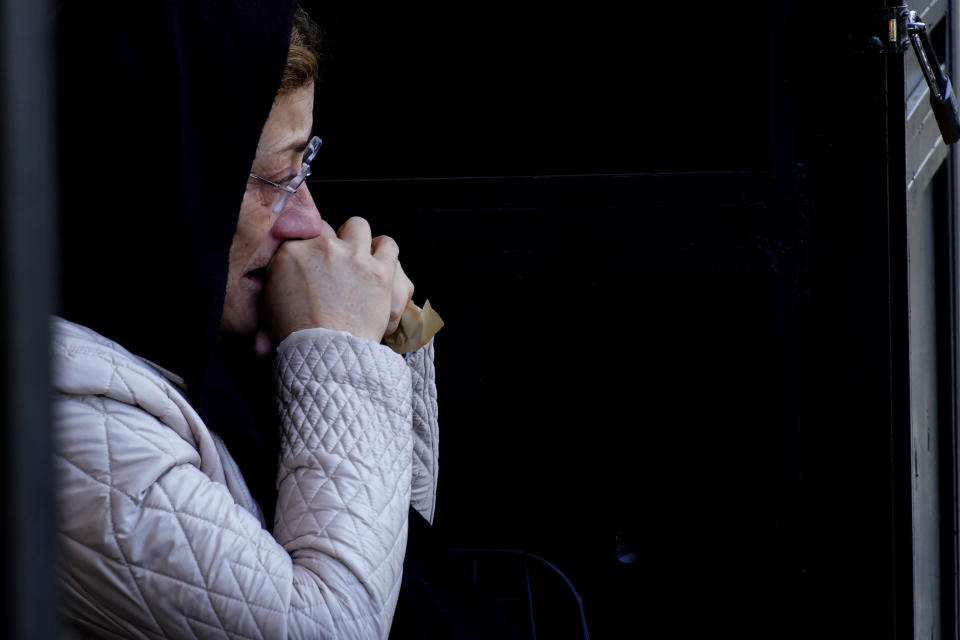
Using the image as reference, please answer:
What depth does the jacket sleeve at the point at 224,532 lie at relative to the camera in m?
1.05

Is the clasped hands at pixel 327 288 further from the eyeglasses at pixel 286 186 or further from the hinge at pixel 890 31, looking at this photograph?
the hinge at pixel 890 31

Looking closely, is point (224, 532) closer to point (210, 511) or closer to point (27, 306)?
point (210, 511)

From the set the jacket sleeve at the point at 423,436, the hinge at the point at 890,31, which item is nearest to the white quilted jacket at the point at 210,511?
the jacket sleeve at the point at 423,436

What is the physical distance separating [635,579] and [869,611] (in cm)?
45

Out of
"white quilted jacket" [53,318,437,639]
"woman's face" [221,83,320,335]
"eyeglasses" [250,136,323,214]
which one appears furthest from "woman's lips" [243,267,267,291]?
"white quilted jacket" [53,318,437,639]

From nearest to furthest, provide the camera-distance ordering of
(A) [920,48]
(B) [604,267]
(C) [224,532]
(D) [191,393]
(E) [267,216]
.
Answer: (C) [224,532] → (D) [191,393] → (E) [267,216] → (A) [920,48] → (B) [604,267]

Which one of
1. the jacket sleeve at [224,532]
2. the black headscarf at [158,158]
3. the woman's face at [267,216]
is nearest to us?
the jacket sleeve at [224,532]

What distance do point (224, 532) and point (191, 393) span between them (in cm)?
21

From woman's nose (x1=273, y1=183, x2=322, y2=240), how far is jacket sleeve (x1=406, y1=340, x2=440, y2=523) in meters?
0.33

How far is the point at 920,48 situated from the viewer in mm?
1779

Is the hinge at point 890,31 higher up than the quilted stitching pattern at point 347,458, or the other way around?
the hinge at point 890,31

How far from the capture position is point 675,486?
6.92 feet

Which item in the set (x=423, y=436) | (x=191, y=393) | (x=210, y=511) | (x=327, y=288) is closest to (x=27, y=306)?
(x=210, y=511)

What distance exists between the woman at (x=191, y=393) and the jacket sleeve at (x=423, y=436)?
0.41 meters
